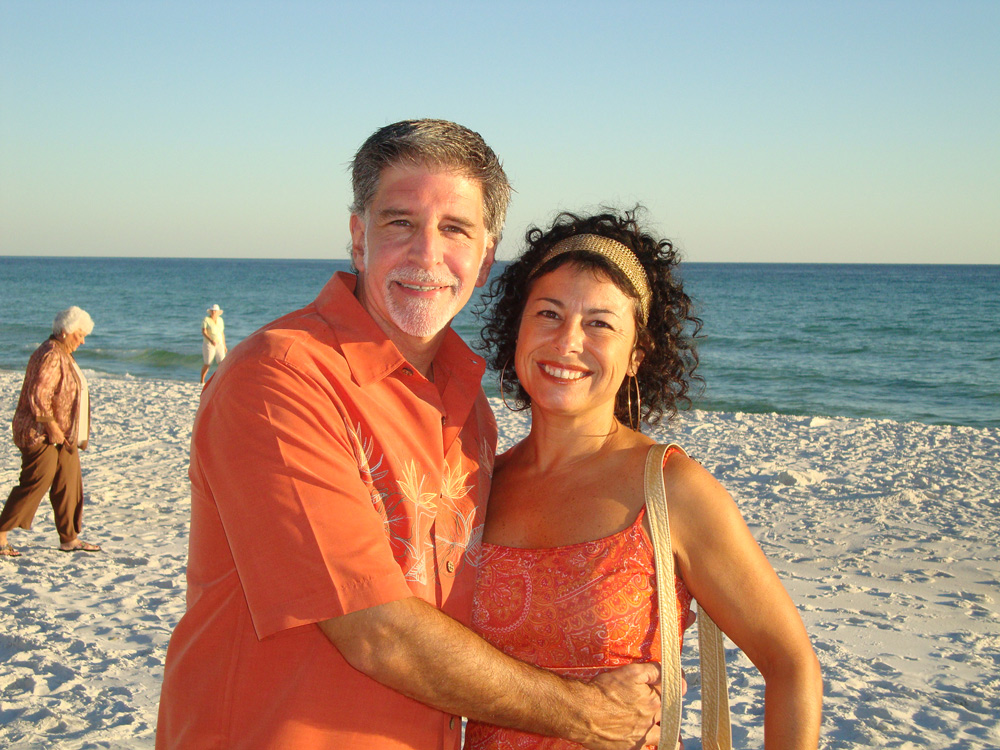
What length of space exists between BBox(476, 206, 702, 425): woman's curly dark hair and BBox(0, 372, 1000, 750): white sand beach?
0.85 metres

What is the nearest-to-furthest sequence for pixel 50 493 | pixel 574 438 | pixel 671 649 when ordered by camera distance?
pixel 671 649
pixel 574 438
pixel 50 493

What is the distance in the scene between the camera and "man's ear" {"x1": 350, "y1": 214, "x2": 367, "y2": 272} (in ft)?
7.72

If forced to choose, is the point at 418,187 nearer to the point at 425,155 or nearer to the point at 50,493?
the point at 425,155

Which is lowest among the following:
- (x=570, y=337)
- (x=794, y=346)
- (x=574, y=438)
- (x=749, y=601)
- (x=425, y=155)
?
(x=749, y=601)

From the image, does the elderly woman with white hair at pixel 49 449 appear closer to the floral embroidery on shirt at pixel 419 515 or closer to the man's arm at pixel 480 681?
the floral embroidery on shirt at pixel 419 515

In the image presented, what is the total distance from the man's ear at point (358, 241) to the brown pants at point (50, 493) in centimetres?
571

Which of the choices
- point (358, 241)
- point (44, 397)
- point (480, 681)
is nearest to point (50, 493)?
point (44, 397)

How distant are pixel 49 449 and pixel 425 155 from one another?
20.4 feet

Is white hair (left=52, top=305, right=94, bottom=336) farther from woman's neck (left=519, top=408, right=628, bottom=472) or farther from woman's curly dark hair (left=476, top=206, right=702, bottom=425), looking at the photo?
woman's neck (left=519, top=408, right=628, bottom=472)

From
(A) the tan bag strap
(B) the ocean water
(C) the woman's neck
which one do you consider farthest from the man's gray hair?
(B) the ocean water

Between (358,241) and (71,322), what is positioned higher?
(71,322)

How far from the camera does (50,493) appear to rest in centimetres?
698

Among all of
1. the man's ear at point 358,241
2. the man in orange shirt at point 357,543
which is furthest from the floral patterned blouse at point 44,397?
the man in orange shirt at point 357,543

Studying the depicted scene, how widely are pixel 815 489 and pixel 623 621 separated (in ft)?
25.7
